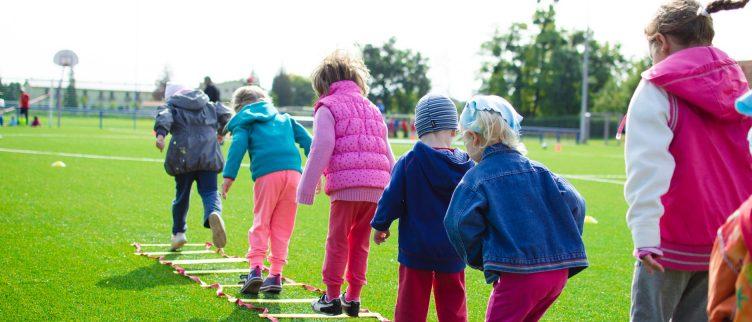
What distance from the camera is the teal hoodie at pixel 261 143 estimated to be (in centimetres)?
609

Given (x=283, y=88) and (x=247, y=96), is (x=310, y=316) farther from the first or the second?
(x=283, y=88)

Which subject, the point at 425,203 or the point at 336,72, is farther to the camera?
the point at 336,72

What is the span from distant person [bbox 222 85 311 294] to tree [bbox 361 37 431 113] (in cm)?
8109

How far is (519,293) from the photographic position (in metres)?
3.53

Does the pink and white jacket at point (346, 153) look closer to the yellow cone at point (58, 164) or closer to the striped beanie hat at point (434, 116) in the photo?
the striped beanie hat at point (434, 116)

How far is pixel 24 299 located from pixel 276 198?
1851 mm

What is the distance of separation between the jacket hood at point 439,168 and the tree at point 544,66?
6815cm

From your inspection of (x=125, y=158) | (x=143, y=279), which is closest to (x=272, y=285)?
(x=143, y=279)

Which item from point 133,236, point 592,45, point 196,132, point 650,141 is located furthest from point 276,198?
point 592,45

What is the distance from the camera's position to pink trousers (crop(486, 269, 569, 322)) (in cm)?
352

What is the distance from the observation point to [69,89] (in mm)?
57812

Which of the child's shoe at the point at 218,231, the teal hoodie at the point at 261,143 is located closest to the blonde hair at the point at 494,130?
the teal hoodie at the point at 261,143

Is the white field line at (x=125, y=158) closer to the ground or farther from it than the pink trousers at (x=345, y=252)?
closer to the ground

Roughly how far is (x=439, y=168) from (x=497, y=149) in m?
0.74
